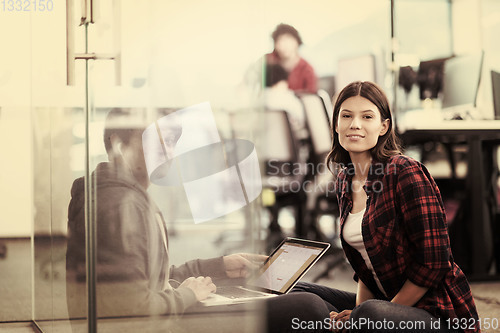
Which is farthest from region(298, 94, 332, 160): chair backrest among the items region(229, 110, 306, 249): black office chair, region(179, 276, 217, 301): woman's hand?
region(179, 276, 217, 301): woman's hand

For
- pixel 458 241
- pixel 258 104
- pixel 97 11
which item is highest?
pixel 97 11

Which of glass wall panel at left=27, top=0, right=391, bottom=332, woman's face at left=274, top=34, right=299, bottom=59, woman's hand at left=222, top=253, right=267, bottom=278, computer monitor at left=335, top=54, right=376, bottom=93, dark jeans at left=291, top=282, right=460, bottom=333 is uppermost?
woman's face at left=274, top=34, right=299, bottom=59

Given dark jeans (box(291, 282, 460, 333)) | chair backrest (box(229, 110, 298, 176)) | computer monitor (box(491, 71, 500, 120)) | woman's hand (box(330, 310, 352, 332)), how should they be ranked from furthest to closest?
chair backrest (box(229, 110, 298, 176)) → computer monitor (box(491, 71, 500, 120)) → woman's hand (box(330, 310, 352, 332)) → dark jeans (box(291, 282, 460, 333))

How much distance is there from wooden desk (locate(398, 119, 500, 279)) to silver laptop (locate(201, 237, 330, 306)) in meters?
2.05

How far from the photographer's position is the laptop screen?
143cm

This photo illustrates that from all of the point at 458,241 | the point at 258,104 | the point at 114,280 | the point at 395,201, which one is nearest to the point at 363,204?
the point at 395,201

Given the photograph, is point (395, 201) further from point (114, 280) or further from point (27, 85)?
point (27, 85)

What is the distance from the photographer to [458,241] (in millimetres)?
3516

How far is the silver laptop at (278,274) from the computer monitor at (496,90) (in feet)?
8.29

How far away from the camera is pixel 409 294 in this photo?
1428 mm

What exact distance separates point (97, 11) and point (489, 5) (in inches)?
153

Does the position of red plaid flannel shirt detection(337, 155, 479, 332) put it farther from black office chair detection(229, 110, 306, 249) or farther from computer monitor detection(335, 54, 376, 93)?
computer monitor detection(335, 54, 376, 93)

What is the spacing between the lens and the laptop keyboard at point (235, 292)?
1.28 meters

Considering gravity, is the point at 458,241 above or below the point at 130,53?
below
